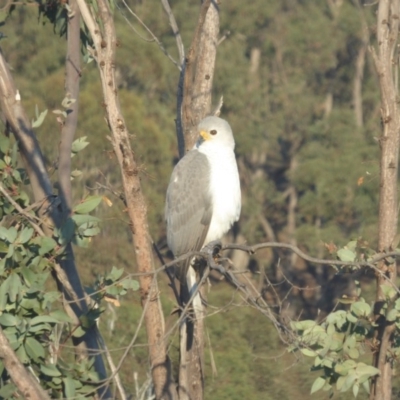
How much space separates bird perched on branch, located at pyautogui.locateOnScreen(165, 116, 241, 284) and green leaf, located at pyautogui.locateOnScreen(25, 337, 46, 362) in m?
1.52

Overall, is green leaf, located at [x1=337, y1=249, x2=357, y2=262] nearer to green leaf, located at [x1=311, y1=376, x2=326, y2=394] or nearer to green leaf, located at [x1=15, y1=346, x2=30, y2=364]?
green leaf, located at [x1=311, y1=376, x2=326, y2=394]

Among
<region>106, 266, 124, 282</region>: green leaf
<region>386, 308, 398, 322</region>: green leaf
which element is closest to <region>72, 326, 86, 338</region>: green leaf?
<region>106, 266, 124, 282</region>: green leaf

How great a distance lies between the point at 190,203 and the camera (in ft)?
22.8

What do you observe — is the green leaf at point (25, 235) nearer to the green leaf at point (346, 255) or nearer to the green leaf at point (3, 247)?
the green leaf at point (3, 247)

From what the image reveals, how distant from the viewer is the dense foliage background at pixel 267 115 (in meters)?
22.4

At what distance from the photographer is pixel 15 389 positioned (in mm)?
5668

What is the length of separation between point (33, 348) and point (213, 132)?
2.03 m

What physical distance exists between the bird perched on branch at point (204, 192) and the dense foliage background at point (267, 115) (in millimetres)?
12031

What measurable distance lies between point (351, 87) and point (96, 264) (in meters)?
12.3

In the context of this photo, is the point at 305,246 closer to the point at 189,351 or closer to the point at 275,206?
the point at 275,206

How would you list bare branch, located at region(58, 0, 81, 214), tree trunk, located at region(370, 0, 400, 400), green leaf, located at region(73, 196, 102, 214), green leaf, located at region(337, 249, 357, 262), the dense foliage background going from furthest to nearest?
the dense foliage background
bare branch, located at region(58, 0, 81, 214)
tree trunk, located at region(370, 0, 400, 400)
green leaf, located at region(337, 249, 357, 262)
green leaf, located at region(73, 196, 102, 214)

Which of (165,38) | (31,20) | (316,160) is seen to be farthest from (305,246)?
(31,20)

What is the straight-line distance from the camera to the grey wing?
6.86 metres

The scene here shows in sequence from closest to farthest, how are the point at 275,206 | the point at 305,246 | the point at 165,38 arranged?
1. the point at 305,246
2. the point at 165,38
3. the point at 275,206
